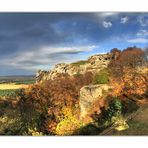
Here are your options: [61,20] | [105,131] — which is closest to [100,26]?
[61,20]

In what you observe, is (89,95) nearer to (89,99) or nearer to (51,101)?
(89,99)

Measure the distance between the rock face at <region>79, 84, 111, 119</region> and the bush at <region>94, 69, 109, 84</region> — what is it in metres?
0.04

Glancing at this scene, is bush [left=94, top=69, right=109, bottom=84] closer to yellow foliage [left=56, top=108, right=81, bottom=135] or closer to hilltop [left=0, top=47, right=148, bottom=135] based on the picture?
hilltop [left=0, top=47, right=148, bottom=135]

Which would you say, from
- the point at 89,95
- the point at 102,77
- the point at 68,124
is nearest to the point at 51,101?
the point at 68,124

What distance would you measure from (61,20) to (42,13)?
0.21 m

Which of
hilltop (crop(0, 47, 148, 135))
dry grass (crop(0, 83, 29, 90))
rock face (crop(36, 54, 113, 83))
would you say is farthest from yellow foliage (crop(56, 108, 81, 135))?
dry grass (crop(0, 83, 29, 90))

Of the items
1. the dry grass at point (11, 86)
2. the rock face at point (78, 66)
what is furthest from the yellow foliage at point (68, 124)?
the dry grass at point (11, 86)

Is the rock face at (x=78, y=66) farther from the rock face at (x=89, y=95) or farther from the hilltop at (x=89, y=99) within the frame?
the rock face at (x=89, y=95)

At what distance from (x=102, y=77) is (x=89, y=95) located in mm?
234

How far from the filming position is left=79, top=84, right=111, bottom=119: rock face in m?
11.2

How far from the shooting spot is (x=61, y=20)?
1112cm

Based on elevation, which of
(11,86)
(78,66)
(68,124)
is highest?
(78,66)

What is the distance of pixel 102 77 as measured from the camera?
11172mm

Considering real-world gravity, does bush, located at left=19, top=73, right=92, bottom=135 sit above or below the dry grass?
below
